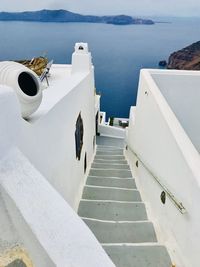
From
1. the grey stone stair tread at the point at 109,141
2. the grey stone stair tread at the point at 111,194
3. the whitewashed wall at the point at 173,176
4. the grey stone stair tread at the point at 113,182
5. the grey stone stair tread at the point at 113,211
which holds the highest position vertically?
the whitewashed wall at the point at 173,176

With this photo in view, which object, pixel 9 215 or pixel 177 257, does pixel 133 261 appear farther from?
pixel 9 215

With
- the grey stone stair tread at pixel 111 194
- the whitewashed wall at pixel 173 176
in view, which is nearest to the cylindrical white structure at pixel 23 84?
the whitewashed wall at pixel 173 176

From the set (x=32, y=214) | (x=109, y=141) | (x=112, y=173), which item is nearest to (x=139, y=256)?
(x=32, y=214)

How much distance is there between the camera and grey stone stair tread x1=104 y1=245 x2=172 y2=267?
9.67 ft

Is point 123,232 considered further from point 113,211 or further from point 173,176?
point 173,176

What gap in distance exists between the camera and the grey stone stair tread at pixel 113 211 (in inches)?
162

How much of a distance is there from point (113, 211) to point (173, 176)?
1409 millimetres

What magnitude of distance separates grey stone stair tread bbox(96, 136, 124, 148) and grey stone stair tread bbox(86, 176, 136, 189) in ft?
20.4

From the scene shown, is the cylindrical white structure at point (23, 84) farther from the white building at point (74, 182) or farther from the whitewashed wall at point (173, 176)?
the whitewashed wall at point (173, 176)

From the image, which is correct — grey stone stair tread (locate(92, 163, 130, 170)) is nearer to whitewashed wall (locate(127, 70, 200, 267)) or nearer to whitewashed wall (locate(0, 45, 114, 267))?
whitewashed wall (locate(127, 70, 200, 267))

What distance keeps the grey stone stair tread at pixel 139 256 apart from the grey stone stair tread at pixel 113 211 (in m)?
0.89

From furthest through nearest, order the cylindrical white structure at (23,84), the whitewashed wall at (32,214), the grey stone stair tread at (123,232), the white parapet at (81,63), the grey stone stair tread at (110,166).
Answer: the white parapet at (81,63), the grey stone stair tread at (110,166), the grey stone stair tread at (123,232), the cylindrical white structure at (23,84), the whitewashed wall at (32,214)

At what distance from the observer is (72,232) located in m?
1.46

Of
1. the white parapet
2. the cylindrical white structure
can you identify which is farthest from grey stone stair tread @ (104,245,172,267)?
the white parapet
